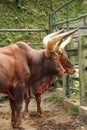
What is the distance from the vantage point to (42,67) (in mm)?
6730

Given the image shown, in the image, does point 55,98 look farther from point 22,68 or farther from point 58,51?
point 22,68

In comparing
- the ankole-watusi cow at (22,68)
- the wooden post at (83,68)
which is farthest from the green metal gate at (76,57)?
the ankole-watusi cow at (22,68)

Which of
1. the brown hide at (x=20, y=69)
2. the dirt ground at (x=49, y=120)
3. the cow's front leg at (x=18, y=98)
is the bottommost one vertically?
the dirt ground at (x=49, y=120)

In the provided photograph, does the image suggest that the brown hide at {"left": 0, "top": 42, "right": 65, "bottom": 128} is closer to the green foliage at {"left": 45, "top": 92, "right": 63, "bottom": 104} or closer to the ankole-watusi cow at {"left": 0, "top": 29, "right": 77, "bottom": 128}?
the ankole-watusi cow at {"left": 0, "top": 29, "right": 77, "bottom": 128}

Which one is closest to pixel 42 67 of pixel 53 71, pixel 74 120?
pixel 53 71

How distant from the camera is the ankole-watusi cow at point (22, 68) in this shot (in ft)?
19.6

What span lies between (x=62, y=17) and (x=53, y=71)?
784cm

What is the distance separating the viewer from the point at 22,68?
6.15 meters

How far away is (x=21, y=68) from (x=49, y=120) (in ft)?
4.10

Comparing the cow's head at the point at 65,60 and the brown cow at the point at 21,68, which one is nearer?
the brown cow at the point at 21,68

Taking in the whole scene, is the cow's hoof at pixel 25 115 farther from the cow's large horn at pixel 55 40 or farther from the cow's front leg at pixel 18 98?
the cow's large horn at pixel 55 40

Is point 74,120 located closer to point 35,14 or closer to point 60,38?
point 60,38

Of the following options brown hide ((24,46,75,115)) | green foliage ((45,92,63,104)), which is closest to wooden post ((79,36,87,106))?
brown hide ((24,46,75,115))

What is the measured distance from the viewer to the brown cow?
235 inches
